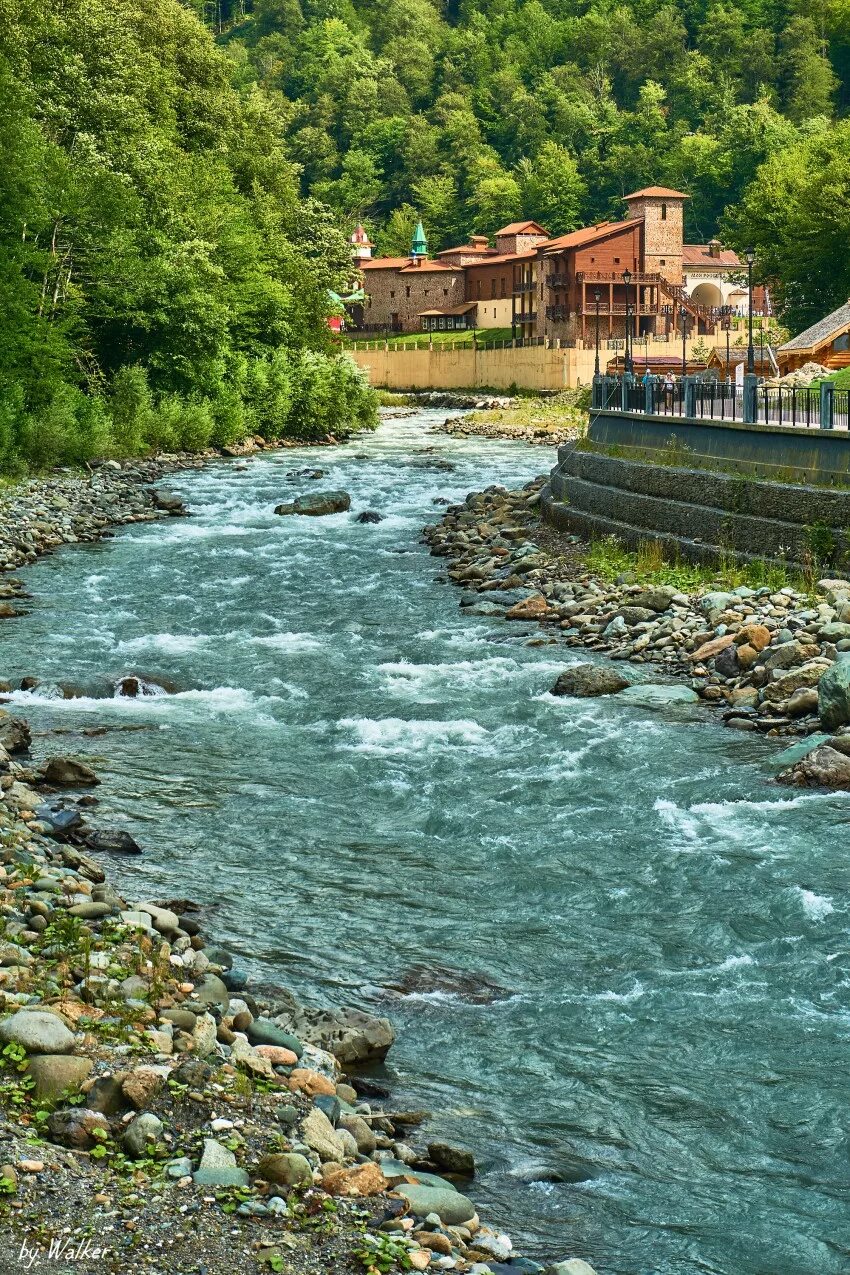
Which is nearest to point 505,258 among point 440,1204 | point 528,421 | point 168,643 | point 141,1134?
point 528,421

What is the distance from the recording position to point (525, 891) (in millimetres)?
12977

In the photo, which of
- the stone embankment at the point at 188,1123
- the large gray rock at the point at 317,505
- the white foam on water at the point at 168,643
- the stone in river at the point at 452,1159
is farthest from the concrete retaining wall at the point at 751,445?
the stone in river at the point at 452,1159

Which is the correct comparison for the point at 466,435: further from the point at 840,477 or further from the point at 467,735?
the point at 467,735

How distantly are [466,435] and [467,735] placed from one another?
55891 millimetres

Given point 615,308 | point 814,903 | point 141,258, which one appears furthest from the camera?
point 615,308

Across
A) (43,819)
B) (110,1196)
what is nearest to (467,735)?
(43,819)

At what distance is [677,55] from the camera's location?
175500 mm

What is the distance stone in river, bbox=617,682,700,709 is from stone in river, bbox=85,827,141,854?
7731mm

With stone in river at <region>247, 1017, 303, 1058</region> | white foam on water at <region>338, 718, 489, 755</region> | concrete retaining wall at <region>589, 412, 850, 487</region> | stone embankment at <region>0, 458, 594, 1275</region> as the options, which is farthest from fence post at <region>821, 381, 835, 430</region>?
stone in river at <region>247, 1017, 303, 1058</region>

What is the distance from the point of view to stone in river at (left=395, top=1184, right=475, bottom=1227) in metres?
7.30

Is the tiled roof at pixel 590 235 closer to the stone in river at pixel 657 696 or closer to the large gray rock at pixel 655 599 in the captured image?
the large gray rock at pixel 655 599

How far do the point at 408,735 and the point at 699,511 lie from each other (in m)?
10.4

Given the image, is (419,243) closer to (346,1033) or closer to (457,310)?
(457,310)

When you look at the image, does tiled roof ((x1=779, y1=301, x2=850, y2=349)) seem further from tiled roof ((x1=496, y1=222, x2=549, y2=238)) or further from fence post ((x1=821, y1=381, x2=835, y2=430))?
tiled roof ((x1=496, y1=222, x2=549, y2=238))
